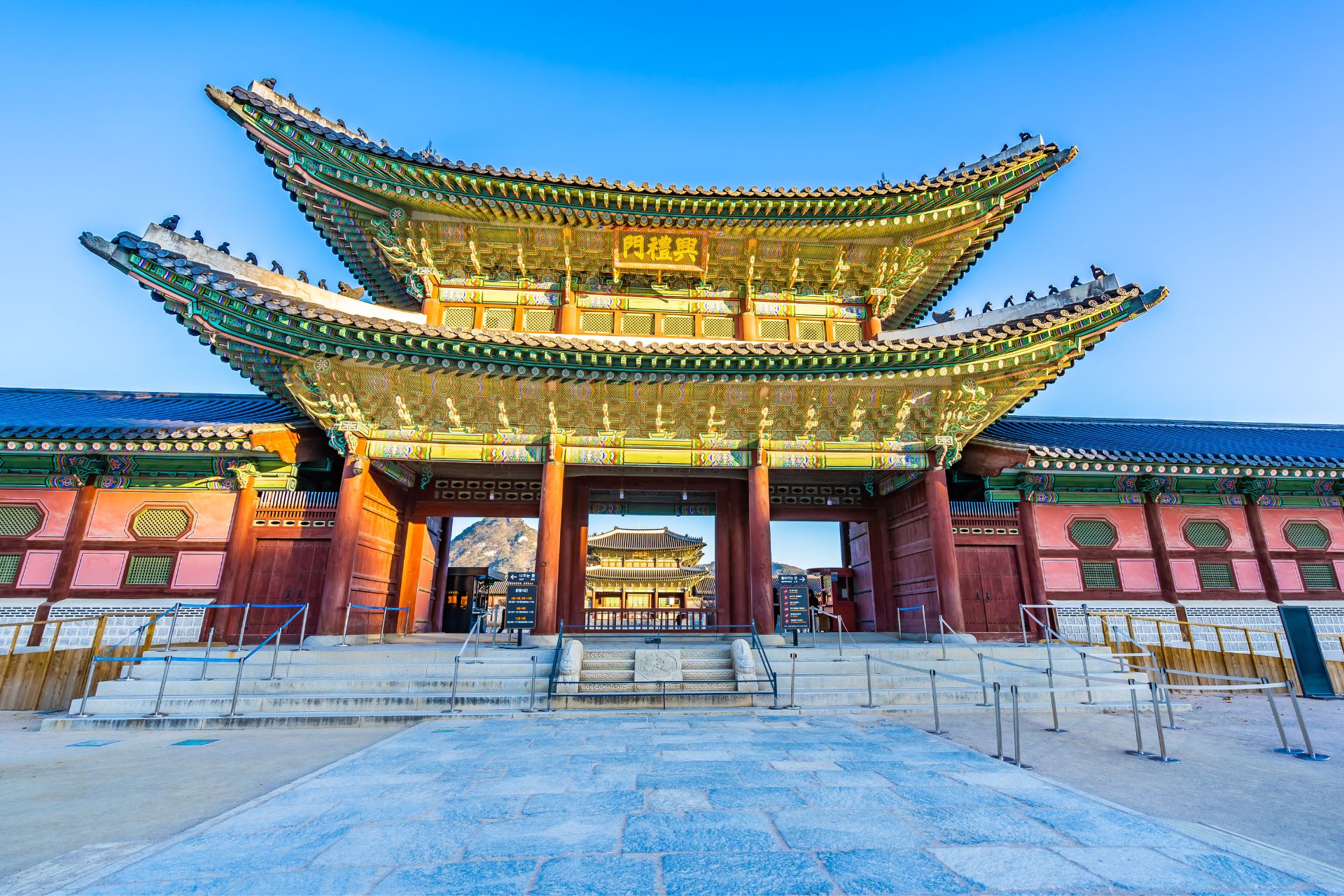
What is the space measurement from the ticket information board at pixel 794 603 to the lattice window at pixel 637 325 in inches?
248

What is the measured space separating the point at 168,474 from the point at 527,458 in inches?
303

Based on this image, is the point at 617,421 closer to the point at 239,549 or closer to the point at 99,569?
the point at 239,549

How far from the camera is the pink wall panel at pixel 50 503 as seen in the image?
40.1ft

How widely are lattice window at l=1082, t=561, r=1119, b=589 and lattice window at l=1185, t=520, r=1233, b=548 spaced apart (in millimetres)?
2232

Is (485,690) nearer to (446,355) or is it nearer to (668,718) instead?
(668,718)

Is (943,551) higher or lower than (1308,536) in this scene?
lower

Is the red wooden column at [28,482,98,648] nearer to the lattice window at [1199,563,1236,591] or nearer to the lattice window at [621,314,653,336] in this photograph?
the lattice window at [621,314,653,336]

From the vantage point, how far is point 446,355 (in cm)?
1056

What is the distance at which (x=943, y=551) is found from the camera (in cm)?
1221

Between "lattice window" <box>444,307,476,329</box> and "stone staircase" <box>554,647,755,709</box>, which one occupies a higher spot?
"lattice window" <box>444,307,476,329</box>

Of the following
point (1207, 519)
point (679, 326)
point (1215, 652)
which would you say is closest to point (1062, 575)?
point (1215, 652)

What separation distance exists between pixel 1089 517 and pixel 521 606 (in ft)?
43.8

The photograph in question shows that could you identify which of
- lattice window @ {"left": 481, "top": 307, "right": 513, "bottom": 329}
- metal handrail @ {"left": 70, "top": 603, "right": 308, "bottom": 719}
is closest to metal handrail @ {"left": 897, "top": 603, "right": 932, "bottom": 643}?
lattice window @ {"left": 481, "top": 307, "right": 513, "bottom": 329}

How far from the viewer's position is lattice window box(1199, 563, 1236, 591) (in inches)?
555
